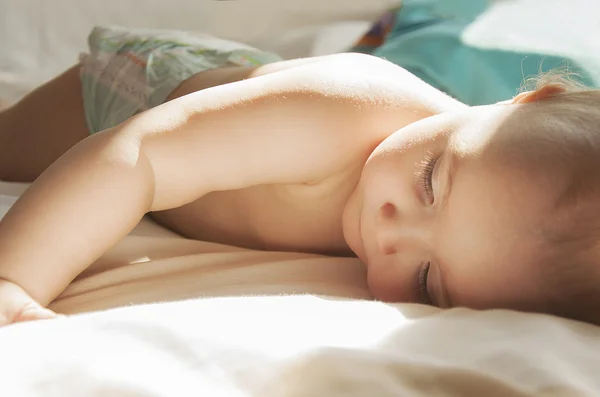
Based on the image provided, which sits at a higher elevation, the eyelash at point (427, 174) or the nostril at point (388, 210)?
the eyelash at point (427, 174)

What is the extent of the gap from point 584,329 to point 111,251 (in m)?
0.60

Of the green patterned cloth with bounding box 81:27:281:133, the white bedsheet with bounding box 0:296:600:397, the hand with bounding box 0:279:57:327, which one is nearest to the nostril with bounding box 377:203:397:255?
the white bedsheet with bounding box 0:296:600:397

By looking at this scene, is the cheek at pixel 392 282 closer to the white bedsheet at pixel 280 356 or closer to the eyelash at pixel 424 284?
the eyelash at pixel 424 284

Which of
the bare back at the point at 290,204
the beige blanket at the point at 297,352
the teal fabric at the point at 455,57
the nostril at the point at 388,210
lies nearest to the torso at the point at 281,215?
the bare back at the point at 290,204

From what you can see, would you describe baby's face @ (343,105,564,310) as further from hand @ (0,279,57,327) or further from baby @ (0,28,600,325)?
hand @ (0,279,57,327)

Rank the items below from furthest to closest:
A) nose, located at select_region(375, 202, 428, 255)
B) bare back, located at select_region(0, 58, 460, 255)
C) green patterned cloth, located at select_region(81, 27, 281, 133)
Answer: green patterned cloth, located at select_region(81, 27, 281, 133), bare back, located at select_region(0, 58, 460, 255), nose, located at select_region(375, 202, 428, 255)

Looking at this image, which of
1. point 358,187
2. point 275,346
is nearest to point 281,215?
point 358,187

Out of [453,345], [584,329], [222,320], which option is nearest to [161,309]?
[222,320]

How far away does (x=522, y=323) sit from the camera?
596 millimetres

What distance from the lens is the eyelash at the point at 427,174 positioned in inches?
33.1

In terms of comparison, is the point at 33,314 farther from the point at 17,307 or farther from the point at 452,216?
the point at 452,216

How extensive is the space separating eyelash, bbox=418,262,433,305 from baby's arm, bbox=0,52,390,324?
7.5 inches

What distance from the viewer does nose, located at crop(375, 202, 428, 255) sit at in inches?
32.7

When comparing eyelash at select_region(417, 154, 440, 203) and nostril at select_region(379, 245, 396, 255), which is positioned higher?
eyelash at select_region(417, 154, 440, 203)
